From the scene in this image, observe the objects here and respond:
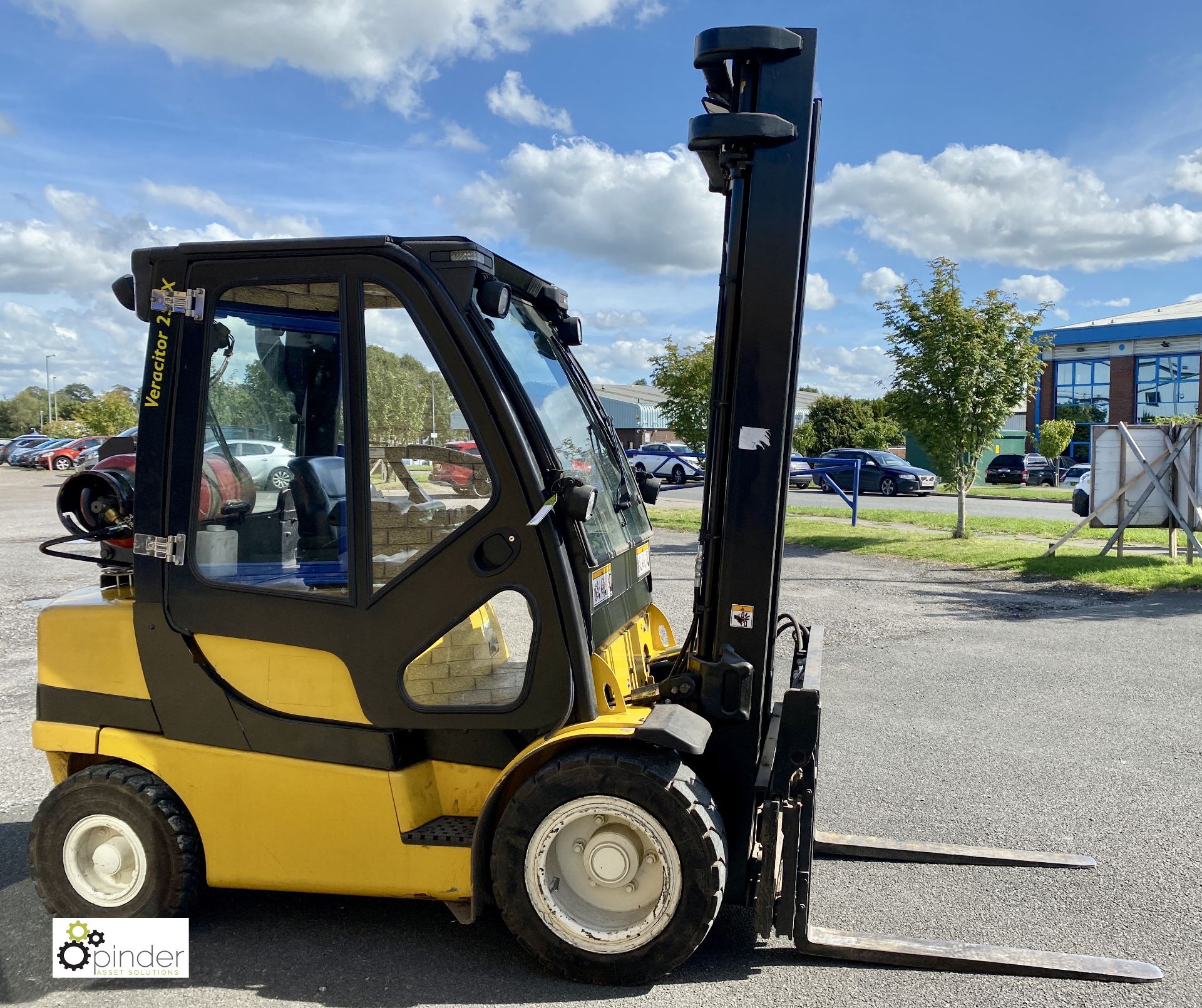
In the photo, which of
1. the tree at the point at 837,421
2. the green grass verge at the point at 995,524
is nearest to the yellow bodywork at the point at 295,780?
the green grass verge at the point at 995,524

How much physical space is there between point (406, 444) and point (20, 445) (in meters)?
55.4

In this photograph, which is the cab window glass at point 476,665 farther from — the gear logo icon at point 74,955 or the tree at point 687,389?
the tree at point 687,389

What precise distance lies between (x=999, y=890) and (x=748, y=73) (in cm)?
335

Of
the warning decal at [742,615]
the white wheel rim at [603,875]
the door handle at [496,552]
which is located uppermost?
the door handle at [496,552]

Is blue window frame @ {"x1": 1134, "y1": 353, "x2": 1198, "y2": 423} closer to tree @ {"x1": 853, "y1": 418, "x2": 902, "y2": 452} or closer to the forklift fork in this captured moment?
tree @ {"x1": 853, "y1": 418, "x2": 902, "y2": 452}

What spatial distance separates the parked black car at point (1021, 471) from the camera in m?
39.5

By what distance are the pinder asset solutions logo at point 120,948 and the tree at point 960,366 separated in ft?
49.9

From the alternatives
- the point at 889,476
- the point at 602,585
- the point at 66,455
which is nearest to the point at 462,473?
the point at 602,585

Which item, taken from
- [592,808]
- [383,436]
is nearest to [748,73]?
[383,436]

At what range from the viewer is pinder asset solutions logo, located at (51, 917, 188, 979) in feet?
11.1

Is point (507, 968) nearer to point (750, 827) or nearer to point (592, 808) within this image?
point (592, 808)

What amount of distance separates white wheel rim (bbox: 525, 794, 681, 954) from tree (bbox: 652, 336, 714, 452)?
1768 centimetres

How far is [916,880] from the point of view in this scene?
404 cm

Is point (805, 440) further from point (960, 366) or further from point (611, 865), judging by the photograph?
point (611, 865)
